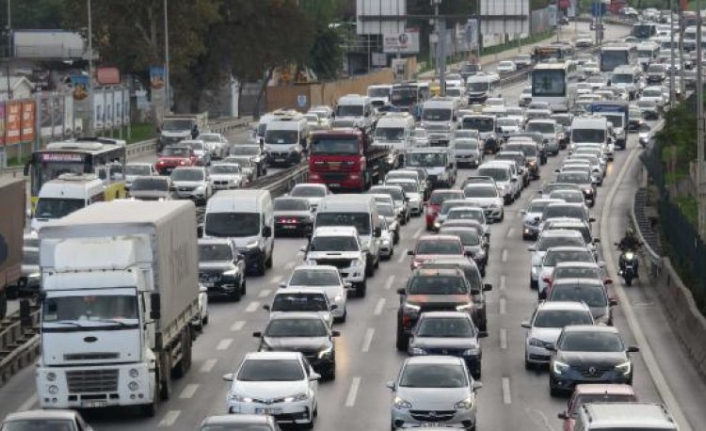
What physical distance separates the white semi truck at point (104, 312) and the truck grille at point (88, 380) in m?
0.02

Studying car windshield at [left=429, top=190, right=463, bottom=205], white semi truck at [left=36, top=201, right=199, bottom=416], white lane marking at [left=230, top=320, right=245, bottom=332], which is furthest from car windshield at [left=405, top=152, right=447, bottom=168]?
white semi truck at [left=36, top=201, right=199, bottom=416]

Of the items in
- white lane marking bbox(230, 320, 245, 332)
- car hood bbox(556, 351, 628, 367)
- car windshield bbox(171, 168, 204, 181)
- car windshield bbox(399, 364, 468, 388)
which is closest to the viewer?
car windshield bbox(399, 364, 468, 388)

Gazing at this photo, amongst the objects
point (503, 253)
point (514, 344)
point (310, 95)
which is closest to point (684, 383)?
point (514, 344)

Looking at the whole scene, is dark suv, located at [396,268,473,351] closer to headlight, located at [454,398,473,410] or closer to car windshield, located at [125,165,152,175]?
headlight, located at [454,398,473,410]

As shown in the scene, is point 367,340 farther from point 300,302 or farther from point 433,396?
point 433,396

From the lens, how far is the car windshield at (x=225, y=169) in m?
86.0

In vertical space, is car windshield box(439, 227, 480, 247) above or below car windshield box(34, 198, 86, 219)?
below

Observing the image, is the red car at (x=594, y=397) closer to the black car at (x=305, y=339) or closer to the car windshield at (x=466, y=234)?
the black car at (x=305, y=339)

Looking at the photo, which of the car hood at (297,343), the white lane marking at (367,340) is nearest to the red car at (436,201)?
the white lane marking at (367,340)

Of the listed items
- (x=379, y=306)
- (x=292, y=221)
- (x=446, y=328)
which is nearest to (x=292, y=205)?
(x=292, y=221)

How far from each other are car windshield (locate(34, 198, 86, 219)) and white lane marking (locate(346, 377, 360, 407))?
20.9 m

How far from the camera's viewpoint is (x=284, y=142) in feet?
324

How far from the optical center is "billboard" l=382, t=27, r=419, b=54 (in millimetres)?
179000

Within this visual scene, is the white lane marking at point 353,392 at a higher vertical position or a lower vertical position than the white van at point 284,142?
lower
